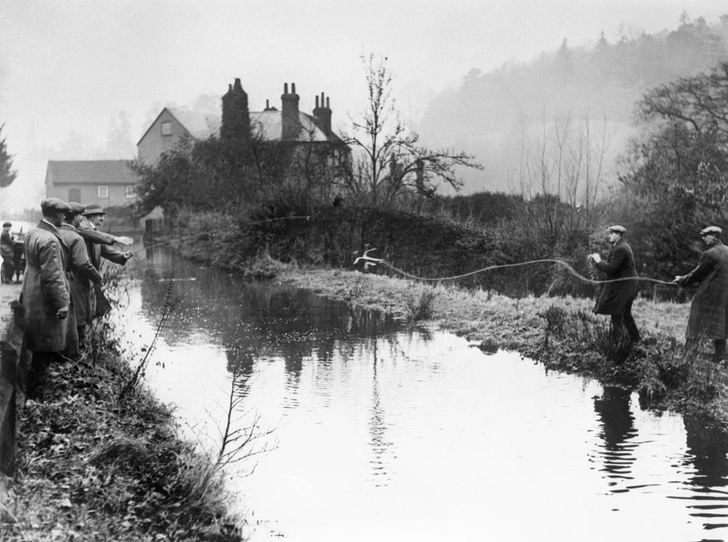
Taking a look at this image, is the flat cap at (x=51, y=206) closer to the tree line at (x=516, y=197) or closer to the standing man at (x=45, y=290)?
the standing man at (x=45, y=290)

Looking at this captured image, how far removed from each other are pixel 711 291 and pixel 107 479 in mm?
8036

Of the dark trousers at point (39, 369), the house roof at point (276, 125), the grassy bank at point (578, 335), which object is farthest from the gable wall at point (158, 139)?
the dark trousers at point (39, 369)

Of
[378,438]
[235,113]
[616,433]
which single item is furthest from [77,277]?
[235,113]

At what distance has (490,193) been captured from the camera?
31641mm

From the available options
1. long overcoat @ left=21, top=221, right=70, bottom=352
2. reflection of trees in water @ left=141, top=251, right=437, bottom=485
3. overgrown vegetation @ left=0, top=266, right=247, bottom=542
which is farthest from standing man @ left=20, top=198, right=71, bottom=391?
reflection of trees in water @ left=141, top=251, right=437, bottom=485

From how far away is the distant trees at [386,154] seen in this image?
27.7 m

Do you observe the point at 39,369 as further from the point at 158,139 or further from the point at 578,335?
the point at 158,139

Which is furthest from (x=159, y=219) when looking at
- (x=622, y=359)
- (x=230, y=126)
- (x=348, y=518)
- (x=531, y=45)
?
(x=348, y=518)

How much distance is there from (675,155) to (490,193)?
9.97m

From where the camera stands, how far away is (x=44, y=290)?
24.6 ft

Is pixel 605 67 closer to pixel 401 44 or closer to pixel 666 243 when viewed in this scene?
pixel 401 44

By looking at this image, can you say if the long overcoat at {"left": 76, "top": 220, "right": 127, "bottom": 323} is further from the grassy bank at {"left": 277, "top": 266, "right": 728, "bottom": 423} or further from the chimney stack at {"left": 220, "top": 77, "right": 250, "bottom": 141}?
the chimney stack at {"left": 220, "top": 77, "right": 250, "bottom": 141}

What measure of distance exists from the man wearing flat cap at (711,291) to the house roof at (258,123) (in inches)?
1077

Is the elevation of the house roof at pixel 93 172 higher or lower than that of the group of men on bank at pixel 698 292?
higher
